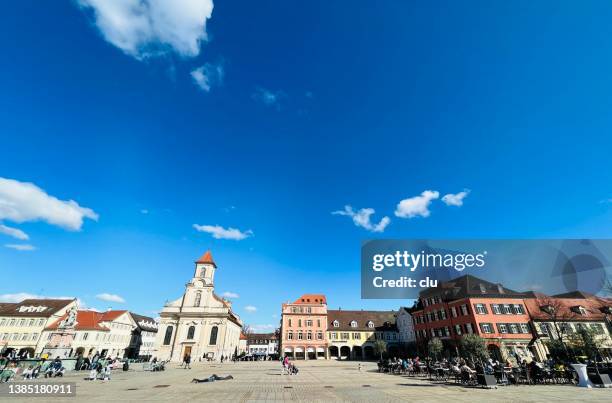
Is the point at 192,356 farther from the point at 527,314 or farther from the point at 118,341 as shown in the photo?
the point at 527,314

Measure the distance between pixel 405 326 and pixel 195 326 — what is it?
1674 inches

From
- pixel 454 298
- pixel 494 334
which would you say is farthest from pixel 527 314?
pixel 454 298

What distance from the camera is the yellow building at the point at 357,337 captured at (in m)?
59.6

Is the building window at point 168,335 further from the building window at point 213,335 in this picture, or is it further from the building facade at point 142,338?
the building facade at point 142,338

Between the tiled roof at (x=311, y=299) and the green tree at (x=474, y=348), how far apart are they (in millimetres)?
34835

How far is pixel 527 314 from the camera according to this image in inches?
1553

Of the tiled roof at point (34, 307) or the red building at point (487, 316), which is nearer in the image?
the red building at point (487, 316)

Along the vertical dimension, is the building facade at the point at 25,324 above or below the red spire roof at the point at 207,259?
below

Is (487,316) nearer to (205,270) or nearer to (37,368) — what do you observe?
(37,368)

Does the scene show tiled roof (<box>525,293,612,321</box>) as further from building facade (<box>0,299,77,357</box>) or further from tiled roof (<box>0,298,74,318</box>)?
tiled roof (<box>0,298,74,318</box>)

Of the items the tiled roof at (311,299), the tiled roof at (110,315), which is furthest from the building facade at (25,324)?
the tiled roof at (311,299)

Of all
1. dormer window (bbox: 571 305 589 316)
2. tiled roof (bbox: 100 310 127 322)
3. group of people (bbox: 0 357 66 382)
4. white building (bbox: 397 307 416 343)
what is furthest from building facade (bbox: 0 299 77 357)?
dormer window (bbox: 571 305 589 316)

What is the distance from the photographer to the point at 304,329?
59656 millimetres

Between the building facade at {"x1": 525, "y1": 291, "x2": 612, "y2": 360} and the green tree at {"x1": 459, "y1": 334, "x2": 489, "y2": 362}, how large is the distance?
1187cm
